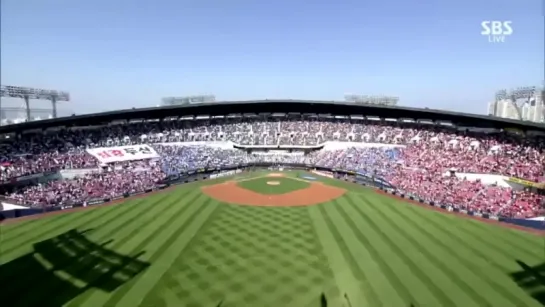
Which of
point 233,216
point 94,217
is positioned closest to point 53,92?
point 94,217

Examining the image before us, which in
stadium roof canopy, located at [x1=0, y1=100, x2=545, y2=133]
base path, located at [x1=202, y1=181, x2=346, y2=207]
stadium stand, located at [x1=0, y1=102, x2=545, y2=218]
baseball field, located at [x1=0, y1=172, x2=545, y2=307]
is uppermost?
stadium roof canopy, located at [x1=0, y1=100, x2=545, y2=133]

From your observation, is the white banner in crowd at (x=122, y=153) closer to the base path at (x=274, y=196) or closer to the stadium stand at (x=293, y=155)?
the stadium stand at (x=293, y=155)

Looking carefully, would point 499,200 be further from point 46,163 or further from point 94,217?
point 46,163

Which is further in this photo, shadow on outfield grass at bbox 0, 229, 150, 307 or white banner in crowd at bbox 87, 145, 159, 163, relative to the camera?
white banner in crowd at bbox 87, 145, 159, 163

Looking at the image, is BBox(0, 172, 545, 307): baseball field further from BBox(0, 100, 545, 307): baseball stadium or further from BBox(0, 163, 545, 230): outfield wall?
BBox(0, 163, 545, 230): outfield wall

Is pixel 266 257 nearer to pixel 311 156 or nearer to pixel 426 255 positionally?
pixel 426 255

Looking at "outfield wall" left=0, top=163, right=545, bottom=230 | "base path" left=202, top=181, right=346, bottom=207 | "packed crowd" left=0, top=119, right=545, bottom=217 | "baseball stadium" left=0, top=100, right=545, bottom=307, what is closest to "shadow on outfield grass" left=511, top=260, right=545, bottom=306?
"baseball stadium" left=0, top=100, right=545, bottom=307
